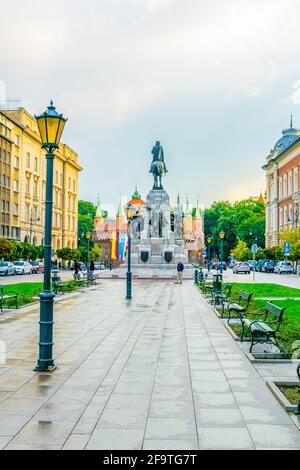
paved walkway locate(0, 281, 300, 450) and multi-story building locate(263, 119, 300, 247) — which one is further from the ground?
multi-story building locate(263, 119, 300, 247)

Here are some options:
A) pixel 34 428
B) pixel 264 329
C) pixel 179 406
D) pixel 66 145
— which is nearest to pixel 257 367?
pixel 264 329

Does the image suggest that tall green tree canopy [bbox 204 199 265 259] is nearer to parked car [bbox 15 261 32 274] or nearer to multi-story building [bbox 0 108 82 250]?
multi-story building [bbox 0 108 82 250]

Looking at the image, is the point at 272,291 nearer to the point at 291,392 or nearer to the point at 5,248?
the point at 291,392

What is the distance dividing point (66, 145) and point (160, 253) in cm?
4336

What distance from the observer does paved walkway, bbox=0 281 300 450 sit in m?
5.51

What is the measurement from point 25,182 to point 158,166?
71.0 feet

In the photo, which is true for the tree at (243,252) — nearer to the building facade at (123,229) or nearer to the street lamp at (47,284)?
the building facade at (123,229)

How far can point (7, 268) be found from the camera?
1907 inches

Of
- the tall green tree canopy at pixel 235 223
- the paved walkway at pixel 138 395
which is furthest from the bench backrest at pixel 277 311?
the tall green tree canopy at pixel 235 223

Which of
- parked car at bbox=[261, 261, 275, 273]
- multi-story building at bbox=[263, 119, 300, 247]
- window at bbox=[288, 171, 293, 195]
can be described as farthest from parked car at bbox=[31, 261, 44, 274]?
window at bbox=[288, 171, 293, 195]

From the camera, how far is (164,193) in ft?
178

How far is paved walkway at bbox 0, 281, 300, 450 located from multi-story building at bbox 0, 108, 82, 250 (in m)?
50.0

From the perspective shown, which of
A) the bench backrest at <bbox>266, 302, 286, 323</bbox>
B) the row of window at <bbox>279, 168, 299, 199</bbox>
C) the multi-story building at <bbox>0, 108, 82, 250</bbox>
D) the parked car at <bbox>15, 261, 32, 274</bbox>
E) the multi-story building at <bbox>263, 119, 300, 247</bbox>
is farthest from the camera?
the row of window at <bbox>279, 168, 299, 199</bbox>
